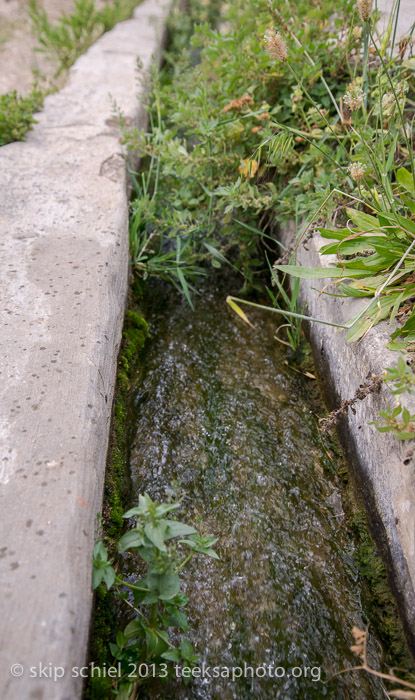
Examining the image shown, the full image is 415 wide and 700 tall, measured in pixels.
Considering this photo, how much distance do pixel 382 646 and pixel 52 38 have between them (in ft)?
16.2

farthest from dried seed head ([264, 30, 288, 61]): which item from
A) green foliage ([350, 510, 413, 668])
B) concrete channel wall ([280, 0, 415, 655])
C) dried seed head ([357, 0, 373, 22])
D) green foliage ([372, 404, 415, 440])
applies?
green foliage ([350, 510, 413, 668])

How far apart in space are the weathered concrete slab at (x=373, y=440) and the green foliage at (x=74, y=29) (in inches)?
139

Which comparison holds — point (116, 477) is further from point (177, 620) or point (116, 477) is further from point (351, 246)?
point (351, 246)

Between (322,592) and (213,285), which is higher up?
(213,285)

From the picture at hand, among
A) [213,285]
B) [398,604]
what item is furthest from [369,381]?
[213,285]

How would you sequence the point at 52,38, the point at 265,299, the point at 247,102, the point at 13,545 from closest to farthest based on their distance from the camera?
the point at 13,545, the point at 247,102, the point at 265,299, the point at 52,38

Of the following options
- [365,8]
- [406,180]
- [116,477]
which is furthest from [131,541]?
[365,8]

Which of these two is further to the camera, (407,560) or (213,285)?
(213,285)

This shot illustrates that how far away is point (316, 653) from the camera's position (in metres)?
1.38

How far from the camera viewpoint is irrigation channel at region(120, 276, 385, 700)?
138 centimetres

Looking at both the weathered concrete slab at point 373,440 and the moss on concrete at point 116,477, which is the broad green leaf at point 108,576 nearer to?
the moss on concrete at point 116,477

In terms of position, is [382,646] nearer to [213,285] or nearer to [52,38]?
[213,285]

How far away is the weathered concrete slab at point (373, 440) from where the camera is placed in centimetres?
135

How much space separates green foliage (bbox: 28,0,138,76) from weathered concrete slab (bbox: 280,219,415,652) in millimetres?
3521
